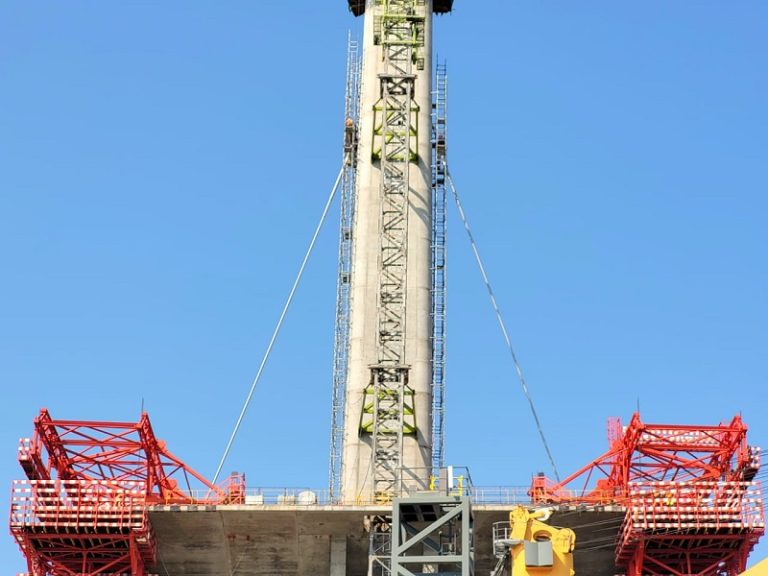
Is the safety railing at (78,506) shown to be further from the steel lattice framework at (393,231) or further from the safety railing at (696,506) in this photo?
the safety railing at (696,506)

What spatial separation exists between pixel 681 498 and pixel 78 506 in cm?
3276

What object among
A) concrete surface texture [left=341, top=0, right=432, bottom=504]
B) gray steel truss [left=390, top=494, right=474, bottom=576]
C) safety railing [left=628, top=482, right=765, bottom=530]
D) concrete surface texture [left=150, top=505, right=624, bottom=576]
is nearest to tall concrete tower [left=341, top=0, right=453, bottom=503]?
concrete surface texture [left=341, top=0, right=432, bottom=504]

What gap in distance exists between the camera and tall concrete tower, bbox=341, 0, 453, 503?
9356cm

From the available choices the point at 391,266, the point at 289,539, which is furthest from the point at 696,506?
the point at 391,266

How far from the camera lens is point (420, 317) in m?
99.8

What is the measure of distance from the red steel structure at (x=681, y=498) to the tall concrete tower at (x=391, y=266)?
9.44m

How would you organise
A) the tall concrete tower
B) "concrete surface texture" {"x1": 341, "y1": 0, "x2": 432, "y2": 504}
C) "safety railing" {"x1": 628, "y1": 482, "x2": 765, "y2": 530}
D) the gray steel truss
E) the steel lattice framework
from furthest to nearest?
1. "concrete surface texture" {"x1": 341, "y1": 0, "x2": 432, "y2": 504}
2. the tall concrete tower
3. the steel lattice framework
4. "safety railing" {"x1": 628, "y1": 482, "x2": 765, "y2": 530}
5. the gray steel truss

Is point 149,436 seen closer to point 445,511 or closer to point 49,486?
point 49,486

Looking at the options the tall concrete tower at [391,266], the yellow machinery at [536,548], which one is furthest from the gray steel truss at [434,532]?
the tall concrete tower at [391,266]

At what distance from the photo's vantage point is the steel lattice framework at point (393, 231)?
92500 mm

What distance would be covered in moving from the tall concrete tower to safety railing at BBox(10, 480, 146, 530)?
480 inches

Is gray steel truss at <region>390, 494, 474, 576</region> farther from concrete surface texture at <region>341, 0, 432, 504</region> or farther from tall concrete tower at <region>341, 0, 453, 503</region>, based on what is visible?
concrete surface texture at <region>341, 0, 432, 504</region>

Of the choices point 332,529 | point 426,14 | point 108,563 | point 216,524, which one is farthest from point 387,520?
point 426,14

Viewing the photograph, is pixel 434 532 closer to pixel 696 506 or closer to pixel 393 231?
pixel 696 506
